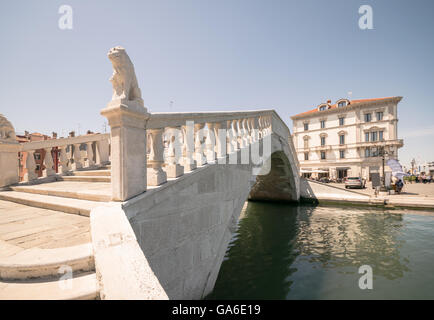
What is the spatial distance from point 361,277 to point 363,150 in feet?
109

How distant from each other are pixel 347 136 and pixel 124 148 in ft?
127

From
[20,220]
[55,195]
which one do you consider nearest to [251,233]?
[55,195]

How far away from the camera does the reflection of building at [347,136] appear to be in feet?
100.0

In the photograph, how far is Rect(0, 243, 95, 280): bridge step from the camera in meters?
1.52

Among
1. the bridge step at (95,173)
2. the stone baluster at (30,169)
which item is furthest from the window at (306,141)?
the stone baluster at (30,169)

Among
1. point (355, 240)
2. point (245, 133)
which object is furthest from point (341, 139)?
point (245, 133)

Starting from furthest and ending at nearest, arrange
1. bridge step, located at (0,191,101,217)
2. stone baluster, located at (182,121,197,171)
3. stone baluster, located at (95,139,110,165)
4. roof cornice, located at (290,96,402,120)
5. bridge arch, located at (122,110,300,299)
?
1. roof cornice, located at (290,96,402,120)
2. stone baluster, located at (95,139,110,165)
3. stone baluster, located at (182,121,197,171)
4. bridge step, located at (0,191,101,217)
5. bridge arch, located at (122,110,300,299)

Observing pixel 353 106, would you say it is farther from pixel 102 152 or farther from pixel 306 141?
pixel 102 152

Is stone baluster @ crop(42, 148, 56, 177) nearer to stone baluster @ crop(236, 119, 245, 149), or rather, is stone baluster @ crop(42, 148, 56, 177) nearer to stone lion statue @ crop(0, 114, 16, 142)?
stone lion statue @ crop(0, 114, 16, 142)

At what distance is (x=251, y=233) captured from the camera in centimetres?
998

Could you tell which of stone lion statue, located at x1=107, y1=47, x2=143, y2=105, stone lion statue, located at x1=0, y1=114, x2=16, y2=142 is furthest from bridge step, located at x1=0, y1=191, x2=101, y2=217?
stone lion statue, located at x1=0, y1=114, x2=16, y2=142

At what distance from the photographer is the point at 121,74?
8.54ft

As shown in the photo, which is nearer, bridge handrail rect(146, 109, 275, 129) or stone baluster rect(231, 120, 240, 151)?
bridge handrail rect(146, 109, 275, 129)

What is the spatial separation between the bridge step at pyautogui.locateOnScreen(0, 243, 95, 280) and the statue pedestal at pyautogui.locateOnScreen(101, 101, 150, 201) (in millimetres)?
867
